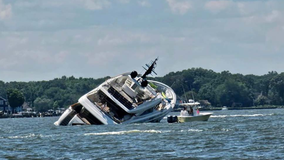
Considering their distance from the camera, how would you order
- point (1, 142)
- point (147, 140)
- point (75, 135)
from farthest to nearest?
point (75, 135)
point (1, 142)
point (147, 140)

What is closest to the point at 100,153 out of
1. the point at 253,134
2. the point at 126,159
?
the point at 126,159

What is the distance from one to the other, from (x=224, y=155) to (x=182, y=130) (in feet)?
76.6

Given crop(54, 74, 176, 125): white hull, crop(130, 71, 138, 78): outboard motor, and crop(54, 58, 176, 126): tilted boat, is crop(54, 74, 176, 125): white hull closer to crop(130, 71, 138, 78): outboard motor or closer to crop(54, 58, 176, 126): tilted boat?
crop(54, 58, 176, 126): tilted boat

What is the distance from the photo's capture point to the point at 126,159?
48.2 meters

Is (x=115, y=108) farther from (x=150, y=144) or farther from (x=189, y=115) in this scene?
(x=150, y=144)

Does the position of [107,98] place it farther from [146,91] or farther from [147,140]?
[147,140]

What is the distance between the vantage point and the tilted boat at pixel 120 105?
8462 centimetres

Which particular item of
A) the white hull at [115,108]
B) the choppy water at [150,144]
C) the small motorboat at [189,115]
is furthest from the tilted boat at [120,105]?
the choppy water at [150,144]

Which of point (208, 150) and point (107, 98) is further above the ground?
point (107, 98)

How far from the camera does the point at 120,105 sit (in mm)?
83438

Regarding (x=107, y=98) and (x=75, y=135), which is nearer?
(x=75, y=135)

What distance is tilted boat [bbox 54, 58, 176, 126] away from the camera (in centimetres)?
8462

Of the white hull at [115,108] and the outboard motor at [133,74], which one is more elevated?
the outboard motor at [133,74]

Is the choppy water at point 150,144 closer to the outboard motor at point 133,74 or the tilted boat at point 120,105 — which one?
the tilted boat at point 120,105
